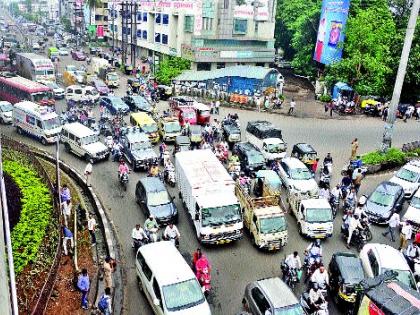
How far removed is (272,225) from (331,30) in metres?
34.9

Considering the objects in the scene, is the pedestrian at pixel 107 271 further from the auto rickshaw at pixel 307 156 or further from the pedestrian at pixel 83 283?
the auto rickshaw at pixel 307 156

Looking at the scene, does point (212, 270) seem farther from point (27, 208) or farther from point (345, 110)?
point (345, 110)

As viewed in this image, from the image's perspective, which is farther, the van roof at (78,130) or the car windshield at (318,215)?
the van roof at (78,130)

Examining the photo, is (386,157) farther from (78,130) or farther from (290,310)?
(78,130)

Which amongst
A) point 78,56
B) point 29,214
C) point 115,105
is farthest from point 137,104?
point 78,56

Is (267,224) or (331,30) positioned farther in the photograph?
(331,30)

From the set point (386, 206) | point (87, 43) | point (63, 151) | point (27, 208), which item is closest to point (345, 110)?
point (386, 206)

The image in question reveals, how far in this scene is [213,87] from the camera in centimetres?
4603

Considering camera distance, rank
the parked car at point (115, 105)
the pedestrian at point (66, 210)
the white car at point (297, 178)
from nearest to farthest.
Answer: the pedestrian at point (66, 210), the white car at point (297, 178), the parked car at point (115, 105)

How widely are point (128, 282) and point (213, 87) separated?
32386 millimetres

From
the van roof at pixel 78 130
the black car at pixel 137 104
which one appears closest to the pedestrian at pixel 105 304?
the van roof at pixel 78 130

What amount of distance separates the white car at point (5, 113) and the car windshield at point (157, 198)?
19.9 metres

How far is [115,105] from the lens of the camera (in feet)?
121

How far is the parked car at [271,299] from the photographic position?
12688mm
